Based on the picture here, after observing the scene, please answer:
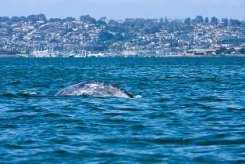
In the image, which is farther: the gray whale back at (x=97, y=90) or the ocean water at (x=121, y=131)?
the gray whale back at (x=97, y=90)

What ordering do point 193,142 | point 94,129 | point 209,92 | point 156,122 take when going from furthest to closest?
point 209,92 → point 156,122 → point 94,129 → point 193,142

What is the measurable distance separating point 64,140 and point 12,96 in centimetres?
1464

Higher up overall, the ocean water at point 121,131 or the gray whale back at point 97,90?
the gray whale back at point 97,90

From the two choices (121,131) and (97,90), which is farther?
(97,90)

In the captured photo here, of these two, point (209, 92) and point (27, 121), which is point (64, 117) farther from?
point (209, 92)

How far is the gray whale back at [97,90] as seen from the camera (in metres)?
28.7

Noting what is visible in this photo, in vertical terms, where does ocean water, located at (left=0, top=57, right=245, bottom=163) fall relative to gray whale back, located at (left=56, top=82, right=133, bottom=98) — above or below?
below

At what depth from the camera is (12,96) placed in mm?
31953

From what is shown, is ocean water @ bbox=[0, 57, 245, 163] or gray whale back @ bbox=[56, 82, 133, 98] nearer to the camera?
ocean water @ bbox=[0, 57, 245, 163]

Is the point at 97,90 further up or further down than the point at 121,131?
further up

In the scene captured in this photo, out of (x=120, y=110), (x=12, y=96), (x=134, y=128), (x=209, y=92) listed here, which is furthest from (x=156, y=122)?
(x=209, y=92)

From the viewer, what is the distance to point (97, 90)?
29016mm

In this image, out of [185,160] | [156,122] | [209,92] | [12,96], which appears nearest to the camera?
[185,160]

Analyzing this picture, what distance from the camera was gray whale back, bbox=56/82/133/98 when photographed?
28672 mm
